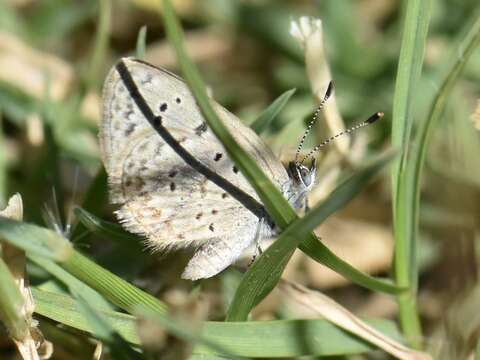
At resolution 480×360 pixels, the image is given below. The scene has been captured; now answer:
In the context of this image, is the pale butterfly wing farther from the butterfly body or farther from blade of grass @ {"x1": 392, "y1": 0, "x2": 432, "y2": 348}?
blade of grass @ {"x1": 392, "y1": 0, "x2": 432, "y2": 348}

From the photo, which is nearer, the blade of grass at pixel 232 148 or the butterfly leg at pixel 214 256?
the blade of grass at pixel 232 148

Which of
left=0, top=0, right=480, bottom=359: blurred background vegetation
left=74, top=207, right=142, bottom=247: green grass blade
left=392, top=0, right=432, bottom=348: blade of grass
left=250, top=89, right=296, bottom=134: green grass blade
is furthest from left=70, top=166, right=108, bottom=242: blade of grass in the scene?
left=392, top=0, right=432, bottom=348: blade of grass

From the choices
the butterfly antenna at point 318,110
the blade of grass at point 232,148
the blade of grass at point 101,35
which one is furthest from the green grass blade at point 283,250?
the blade of grass at point 101,35

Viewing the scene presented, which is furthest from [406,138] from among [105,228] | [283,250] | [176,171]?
[105,228]

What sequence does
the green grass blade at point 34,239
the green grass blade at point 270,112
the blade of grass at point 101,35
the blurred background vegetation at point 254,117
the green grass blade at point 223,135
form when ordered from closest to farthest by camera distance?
the green grass blade at point 223,135 < the green grass blade at point 34,239 < the green grass blade at point 270,112 < the blurred background vegetation at point 254,117 < the blade of grass at point 101,35

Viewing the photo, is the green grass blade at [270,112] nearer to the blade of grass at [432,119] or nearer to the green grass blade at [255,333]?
the blade of grass at [432,119]

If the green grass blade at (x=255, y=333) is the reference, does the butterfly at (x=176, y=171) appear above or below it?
above
